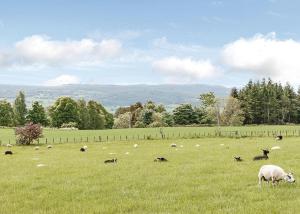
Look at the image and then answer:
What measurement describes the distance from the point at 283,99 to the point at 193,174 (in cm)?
14453

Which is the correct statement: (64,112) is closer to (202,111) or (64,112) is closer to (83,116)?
(83,116)

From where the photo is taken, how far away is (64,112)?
15475cm

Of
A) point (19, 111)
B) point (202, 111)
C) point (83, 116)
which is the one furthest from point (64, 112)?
point (202, 111)

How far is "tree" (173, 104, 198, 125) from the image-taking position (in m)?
157

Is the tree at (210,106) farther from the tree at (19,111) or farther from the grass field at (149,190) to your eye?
the grass field at (149,190)

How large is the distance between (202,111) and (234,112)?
38.9 ft

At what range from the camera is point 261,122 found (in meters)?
164

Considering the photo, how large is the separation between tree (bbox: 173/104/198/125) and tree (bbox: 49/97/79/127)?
36.9 meters

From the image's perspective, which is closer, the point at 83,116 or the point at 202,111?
the point at 202,111

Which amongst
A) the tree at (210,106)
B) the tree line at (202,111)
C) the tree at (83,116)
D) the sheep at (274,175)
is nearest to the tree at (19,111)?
the tree line at (202,111)

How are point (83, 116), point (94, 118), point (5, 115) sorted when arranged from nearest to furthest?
point (5, 115)
point (83, 116)
point (94, 118)

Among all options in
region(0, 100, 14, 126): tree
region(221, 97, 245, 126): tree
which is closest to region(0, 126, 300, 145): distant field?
region(221, 97, 245, 126): tree

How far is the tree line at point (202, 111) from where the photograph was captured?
508 ft

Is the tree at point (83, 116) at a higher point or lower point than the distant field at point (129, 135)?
higher
